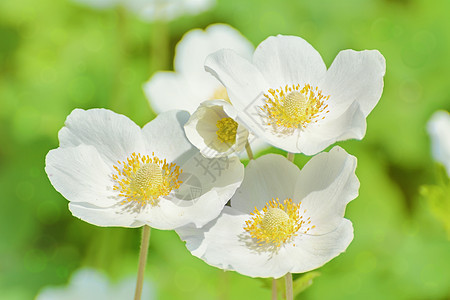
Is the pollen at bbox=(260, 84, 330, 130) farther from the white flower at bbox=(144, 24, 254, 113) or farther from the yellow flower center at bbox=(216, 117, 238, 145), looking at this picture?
the white flower at bbox=(144, 24, 254, 113)

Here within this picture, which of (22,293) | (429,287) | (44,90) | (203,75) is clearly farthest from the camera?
(44,90)

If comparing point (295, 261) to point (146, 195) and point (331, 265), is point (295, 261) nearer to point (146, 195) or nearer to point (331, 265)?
point (146, 195)

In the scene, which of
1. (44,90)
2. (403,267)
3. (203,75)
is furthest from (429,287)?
(44,90)

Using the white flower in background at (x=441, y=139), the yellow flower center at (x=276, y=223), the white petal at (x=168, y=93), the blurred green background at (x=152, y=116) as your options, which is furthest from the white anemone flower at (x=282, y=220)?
the blurred green background at (x=152, y=116)

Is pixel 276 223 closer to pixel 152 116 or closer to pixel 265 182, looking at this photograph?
pixel 265 182

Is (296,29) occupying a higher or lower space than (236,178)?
higher

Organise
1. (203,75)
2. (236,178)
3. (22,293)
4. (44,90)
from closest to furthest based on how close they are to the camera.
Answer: (236,178) → (203,75) → (22,293) → (44,90)
